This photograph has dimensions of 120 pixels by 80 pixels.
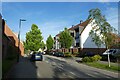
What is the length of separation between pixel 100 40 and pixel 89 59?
594 cm

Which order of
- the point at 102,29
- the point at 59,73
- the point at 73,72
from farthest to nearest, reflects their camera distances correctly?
the point at 102,29 → the point at 73,72 → the point at 59,73

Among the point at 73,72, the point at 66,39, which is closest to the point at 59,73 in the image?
the point at 73,72

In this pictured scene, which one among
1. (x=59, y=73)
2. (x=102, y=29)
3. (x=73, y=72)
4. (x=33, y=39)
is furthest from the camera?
(x=33, y=39)

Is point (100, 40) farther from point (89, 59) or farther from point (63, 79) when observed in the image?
point (63, 79)

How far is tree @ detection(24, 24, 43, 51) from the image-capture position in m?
67.6

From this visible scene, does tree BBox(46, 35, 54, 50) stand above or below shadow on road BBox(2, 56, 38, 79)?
above

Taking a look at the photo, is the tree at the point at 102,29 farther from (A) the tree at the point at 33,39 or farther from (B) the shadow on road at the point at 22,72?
(A) the tree at the point at 33,39

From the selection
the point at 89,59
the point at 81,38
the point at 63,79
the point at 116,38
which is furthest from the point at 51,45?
the point at 63,79

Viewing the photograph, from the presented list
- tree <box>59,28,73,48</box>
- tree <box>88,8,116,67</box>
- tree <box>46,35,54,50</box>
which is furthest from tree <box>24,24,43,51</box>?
tree <box>88,8,116,67</box>

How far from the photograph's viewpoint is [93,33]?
27.0 metres

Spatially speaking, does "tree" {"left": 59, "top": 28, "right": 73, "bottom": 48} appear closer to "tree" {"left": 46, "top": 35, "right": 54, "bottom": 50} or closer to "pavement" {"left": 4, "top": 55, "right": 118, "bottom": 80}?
"tree" {"left": 46, "top": 35, "right": 54, "bottom": 50}

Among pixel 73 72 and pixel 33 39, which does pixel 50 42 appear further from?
pixel 73 72

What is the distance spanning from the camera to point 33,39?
67.9 metres

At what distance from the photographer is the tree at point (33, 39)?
67625 millimetres
